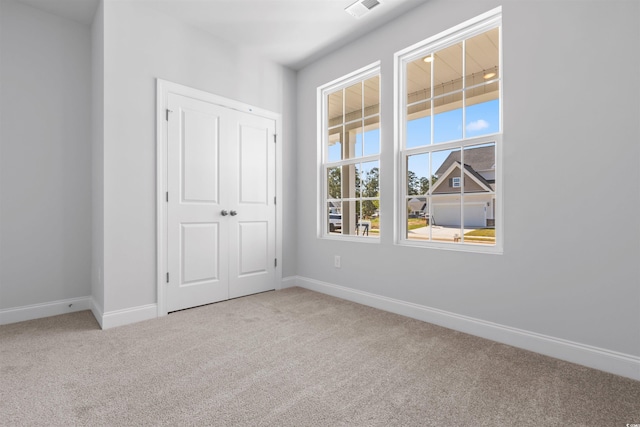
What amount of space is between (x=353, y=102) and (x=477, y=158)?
1.57m

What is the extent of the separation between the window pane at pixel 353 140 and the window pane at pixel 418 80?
0.67m

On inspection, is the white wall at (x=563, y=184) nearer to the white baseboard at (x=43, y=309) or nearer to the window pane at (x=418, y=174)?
the window pane at (x=418, y=174)

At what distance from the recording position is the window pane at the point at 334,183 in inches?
144

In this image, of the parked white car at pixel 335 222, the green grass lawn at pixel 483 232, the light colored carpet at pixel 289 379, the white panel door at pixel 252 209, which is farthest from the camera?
the parked white car at pixel 335 222

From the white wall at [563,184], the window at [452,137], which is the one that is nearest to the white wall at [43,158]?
the window at [452,137]

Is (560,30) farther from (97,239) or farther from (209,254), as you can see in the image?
(97,239)

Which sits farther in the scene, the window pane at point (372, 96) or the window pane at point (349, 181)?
the window pane at point (349, 181)

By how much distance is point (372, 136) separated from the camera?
335cm

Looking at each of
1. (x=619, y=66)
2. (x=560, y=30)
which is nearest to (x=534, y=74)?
(x=560, y=30)

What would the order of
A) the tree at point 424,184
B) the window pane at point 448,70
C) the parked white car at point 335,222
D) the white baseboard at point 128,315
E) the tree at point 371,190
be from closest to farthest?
the white baseboard at point 128,315 < the window pane at point 448,70 < the tree at point 424,184 < the tree at point 371,190 < the parked white car at point 335,222

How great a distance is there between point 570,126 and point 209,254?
309cm

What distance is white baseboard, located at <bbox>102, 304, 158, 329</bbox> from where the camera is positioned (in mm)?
2576

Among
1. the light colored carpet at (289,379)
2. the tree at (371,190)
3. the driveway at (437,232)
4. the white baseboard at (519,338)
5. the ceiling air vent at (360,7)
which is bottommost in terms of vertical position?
the light colored carpet at (289,379)

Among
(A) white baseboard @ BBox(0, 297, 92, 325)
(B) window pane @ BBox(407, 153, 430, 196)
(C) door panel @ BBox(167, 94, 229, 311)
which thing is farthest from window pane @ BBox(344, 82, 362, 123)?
(A) white baseboard @ BBox(0, 297, 92, 325)
